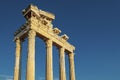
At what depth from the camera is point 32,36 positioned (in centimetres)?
3584

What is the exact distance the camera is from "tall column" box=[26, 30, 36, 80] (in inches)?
1303

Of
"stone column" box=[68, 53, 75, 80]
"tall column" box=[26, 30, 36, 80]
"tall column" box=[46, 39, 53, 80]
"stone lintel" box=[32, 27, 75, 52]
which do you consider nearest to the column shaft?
"stone column" box=[68, 53, 75, 80]

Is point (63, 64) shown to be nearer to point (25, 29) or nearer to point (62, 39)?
point (62, 39)

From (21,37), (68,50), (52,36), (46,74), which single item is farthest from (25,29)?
(68,50)

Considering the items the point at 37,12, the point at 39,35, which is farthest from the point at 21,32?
the point at 37,12

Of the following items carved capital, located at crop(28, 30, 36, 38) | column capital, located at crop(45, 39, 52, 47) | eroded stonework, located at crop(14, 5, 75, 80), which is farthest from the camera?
column capital, located at crop(45, 39, 52, 47)

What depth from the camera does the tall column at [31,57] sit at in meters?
33.1

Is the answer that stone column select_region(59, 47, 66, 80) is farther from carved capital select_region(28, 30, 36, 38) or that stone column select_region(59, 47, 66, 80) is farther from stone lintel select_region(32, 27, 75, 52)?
carved capital select_region(28, 30, 36, 38)

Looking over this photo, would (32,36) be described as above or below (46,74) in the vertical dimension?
above

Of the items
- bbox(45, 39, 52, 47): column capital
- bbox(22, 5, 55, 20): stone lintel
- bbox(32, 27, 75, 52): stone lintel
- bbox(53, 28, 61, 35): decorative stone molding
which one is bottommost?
bbox(45, 39, 52, 47): column capital

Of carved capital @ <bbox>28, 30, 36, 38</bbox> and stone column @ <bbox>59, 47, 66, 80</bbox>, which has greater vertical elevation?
carved capital @ <bbox>28, 30, 36, 38</bbox>

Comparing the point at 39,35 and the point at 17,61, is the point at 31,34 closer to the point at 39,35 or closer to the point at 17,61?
the point at 39,35

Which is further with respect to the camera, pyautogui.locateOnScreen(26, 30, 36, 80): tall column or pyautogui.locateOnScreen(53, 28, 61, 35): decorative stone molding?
pyautogui.locateOnScreen(53, 28, 61, 35): decorative stone molding

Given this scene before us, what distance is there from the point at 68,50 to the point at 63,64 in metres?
3.96
